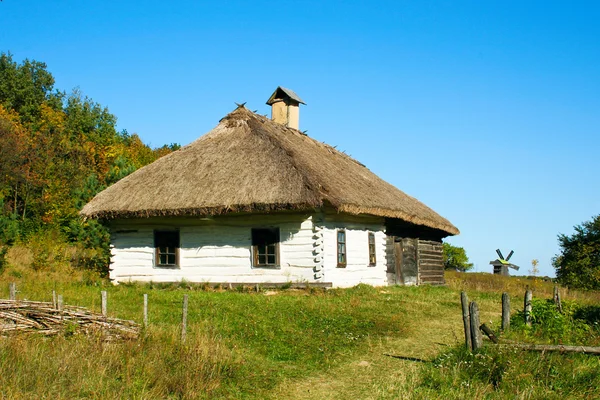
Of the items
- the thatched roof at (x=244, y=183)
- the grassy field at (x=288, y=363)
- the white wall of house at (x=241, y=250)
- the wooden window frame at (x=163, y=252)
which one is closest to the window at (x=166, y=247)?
the wooden window frame at (x=163, y=252)

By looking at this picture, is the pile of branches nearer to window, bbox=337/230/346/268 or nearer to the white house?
the white house

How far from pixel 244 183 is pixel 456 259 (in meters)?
37.0

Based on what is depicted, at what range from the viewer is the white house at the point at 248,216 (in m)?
16.8

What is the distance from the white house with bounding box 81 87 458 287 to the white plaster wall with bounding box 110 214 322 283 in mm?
29

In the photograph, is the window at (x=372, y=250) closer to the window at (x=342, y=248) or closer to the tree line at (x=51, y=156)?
→ the window at (x=342, y=248)

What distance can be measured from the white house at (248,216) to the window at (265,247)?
3 cm

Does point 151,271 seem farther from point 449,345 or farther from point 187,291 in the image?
point 449,345

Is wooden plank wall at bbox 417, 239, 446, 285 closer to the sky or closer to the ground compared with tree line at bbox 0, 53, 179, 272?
closer to the ground

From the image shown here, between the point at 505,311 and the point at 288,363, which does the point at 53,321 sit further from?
the point at 505,311

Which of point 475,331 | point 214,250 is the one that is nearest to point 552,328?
point 475,331

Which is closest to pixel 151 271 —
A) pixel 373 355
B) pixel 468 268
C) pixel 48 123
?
pixel 373 355

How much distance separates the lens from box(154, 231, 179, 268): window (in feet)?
60.6

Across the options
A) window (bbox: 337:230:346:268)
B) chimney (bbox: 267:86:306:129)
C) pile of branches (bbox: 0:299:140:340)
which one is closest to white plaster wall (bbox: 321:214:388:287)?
window (bbox: 337:230:346:268)

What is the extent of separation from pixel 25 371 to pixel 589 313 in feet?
33.0
